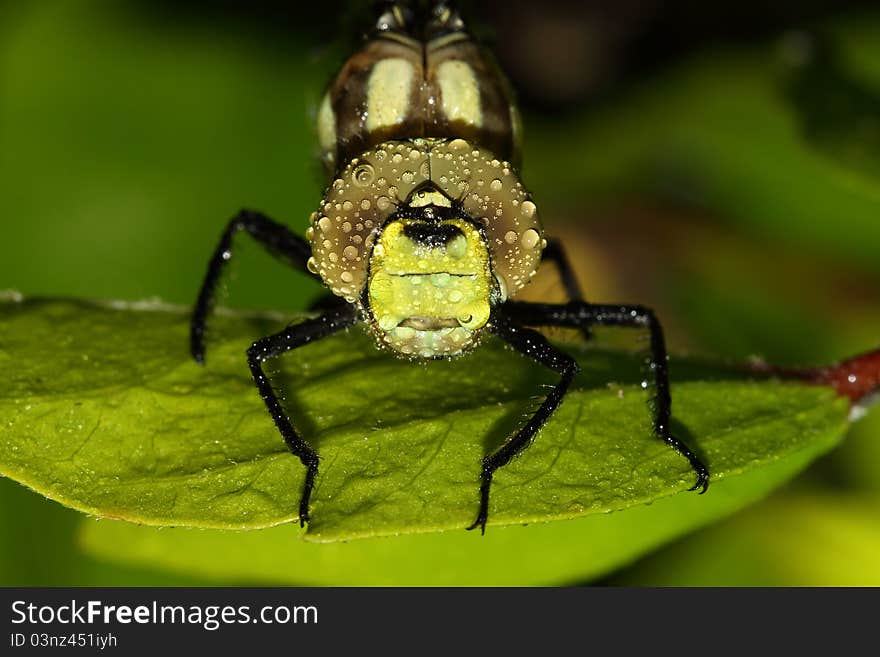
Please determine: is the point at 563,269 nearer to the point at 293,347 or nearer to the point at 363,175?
the point at 363,175

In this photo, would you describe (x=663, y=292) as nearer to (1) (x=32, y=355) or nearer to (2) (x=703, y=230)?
(2) (x=703, y=230)

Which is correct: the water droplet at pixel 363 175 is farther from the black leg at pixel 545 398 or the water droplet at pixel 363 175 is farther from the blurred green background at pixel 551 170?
the blurred green background at pixel 551 170

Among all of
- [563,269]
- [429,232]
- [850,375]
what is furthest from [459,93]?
[850,375]

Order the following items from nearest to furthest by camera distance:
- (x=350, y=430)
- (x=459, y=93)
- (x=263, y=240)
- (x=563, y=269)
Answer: (x=350, y=430), (x=459, y=93), (x=263, y=240), (x=563, y=269)

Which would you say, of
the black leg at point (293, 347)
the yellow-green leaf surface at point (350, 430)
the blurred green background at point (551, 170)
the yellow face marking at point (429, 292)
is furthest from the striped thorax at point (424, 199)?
the blurred green background at point (551, 170)

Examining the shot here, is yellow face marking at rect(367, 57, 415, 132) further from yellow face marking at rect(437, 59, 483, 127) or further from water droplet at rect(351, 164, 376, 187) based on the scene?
water droplet at rect(351, 164, 376, 187)

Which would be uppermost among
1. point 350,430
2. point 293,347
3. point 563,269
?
point 563,269

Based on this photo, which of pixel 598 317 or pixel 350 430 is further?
pixel 598 317
